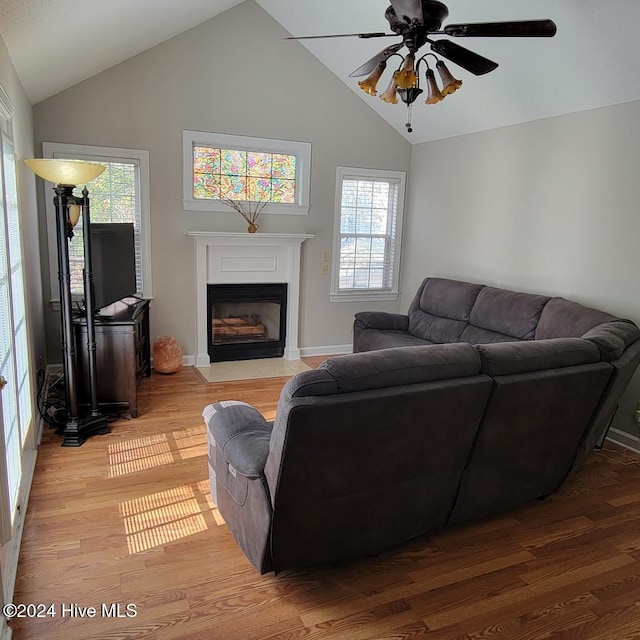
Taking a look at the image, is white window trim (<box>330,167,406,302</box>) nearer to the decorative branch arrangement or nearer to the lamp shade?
the decorative branch arrangement


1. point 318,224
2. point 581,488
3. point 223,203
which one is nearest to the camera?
point 581,488

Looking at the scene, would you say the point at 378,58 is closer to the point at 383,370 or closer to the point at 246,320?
the point at 383,370

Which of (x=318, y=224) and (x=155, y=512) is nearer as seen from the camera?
(x=155, y=512)

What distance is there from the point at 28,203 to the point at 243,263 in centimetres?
214

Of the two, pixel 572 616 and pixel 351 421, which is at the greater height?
pixel 351 421

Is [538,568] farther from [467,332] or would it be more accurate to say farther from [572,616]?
[467,332]

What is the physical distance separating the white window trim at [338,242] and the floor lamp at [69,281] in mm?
3007

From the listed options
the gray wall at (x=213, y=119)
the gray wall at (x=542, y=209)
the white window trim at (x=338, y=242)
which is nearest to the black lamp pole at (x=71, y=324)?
the gray wall at (x=213, y=119)

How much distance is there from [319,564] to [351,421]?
2.72ft

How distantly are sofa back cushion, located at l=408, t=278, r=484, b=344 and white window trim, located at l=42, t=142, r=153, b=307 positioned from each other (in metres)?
2.77

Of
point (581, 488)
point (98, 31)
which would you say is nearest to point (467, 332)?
point (581, 488)

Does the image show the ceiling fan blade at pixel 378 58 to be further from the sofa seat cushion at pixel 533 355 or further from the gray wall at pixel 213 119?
the gray wall at pixel 213 119

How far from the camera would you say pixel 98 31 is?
3.54 meters

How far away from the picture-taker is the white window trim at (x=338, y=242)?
5878 millimetres
